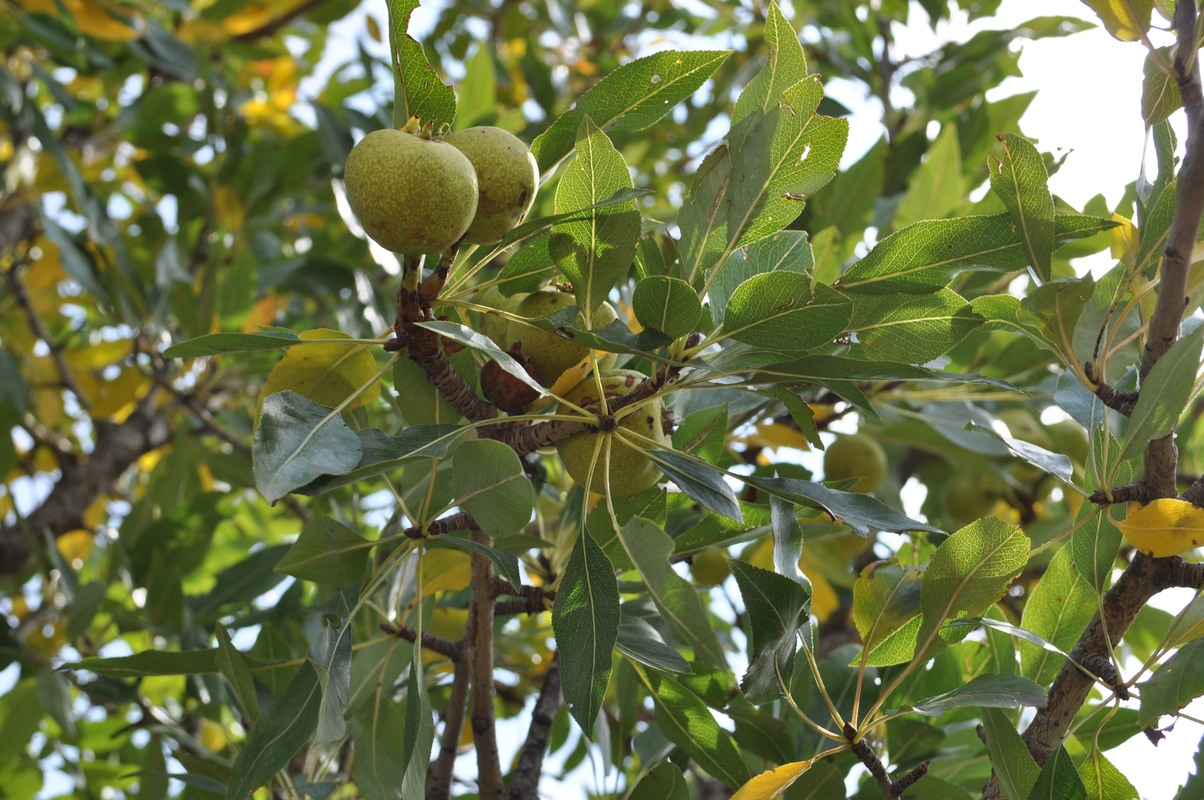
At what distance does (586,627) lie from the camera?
87cm

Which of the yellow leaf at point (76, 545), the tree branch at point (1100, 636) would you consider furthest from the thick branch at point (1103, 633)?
the yellow leaf at point (76, 545)

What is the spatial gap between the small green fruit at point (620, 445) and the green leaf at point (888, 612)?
22 cm

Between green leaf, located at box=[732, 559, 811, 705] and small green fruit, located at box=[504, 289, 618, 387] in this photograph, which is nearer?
green leaf, located at box=[732, 559, 811, 705]

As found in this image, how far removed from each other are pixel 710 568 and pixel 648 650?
2.14 ft

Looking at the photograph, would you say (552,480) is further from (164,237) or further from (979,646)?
(164,237)

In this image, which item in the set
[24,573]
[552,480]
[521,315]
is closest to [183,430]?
[24,573]

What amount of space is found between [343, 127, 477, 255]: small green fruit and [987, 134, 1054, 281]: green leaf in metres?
0.43

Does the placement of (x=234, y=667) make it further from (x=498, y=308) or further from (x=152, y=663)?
(x=498, y=308)

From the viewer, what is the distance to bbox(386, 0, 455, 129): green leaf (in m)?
0.88

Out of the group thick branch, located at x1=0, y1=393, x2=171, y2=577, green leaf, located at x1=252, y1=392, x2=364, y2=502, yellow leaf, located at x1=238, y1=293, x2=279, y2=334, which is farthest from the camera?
yellow leaf, located at x1=238, y1=293, x2=279, y2=334

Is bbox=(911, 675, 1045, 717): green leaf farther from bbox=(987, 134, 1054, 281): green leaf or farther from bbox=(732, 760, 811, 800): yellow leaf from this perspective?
bbox=(987, 134, 1054, 281): green leaf

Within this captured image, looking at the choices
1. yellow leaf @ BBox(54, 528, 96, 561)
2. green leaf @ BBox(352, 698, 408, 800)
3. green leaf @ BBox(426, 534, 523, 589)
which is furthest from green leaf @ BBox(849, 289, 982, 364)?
yellow leaf @ BBox(54, 528, 96, 561)

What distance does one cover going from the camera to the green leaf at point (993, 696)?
0.85 meters

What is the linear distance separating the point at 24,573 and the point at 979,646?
199cm
